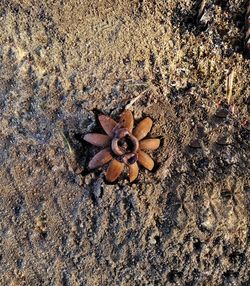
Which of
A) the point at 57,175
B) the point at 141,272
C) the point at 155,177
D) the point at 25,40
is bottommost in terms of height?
the point at 141,272

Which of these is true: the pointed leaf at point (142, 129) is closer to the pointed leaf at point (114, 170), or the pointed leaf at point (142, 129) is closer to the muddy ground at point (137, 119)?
the muddy ground at point (137, 119)

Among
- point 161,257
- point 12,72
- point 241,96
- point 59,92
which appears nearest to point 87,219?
point 161,257

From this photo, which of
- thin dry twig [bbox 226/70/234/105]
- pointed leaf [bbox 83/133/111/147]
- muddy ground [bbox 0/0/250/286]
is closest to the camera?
muddy ground [bbox 0/0/250/286]

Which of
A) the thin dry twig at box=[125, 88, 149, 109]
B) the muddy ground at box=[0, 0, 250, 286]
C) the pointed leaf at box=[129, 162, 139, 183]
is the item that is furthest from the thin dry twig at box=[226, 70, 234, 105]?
the pointed leaf at box=[129, 162, 139, 183]

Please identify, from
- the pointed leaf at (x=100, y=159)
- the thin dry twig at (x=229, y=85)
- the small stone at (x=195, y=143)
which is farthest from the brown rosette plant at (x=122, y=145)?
the thin dry twig at (x=229, y=85)

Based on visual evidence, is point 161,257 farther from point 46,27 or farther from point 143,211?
point 46,27

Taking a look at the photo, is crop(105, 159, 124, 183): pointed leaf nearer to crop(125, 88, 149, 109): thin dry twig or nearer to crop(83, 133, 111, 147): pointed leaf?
crop(83, 133, 111, 147): pointed leaf
